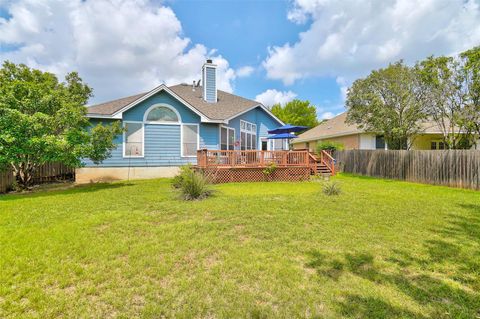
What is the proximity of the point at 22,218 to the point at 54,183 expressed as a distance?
24.8 ft

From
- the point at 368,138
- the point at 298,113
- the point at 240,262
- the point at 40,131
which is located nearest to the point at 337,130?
the point at 368,138

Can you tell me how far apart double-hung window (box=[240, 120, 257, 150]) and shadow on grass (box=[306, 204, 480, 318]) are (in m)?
12.8

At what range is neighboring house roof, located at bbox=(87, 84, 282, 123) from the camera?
12.8 m

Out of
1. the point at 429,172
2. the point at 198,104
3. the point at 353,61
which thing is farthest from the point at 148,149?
the point at 353,61

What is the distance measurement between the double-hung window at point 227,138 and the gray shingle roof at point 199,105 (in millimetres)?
932

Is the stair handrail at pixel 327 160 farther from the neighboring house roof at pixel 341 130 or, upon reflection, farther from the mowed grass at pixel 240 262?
the mowed grass at pixel 240 262

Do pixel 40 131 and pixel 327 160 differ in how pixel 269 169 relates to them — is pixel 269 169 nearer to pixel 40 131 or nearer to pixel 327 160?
pixel 327 160

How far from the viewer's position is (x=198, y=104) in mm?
15234

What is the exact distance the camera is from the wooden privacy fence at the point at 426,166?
9977 millimetres

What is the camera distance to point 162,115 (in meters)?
13.5

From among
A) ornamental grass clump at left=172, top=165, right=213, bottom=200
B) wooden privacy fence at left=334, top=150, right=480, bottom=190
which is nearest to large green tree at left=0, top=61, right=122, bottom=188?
ornamental grass clump at left=172, top=165, right=213, bottom=200

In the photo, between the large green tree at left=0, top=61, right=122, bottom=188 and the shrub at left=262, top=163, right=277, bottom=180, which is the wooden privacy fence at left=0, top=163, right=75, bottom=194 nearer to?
the large green tree at left=0, top=61, right=122, bottom=188

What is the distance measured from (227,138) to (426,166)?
10.4 meters

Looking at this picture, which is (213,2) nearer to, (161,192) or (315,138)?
(161,192)
